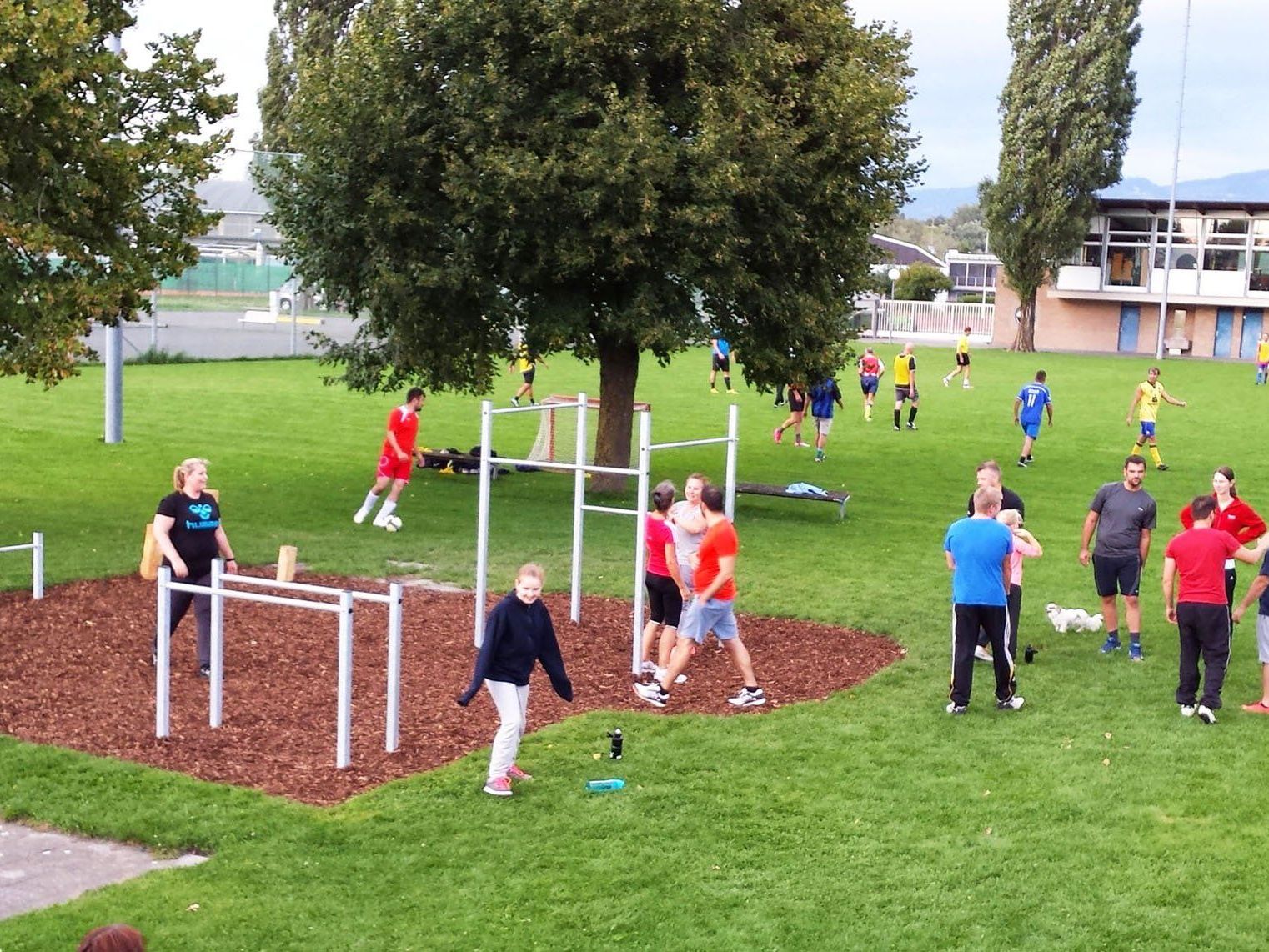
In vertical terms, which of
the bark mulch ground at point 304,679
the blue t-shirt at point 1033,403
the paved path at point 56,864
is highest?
the blue t-shirt at point 1033,403

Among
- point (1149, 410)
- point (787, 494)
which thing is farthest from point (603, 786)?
point (1149, 410)

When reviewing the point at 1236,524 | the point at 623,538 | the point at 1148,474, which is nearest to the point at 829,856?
the point at 1236,524

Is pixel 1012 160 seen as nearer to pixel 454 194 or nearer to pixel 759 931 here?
pixel 454 194

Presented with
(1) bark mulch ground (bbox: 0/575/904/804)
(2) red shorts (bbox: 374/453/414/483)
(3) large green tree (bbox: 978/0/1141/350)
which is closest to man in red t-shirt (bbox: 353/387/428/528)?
(2) red shorts (bbox: 374/453/414/483)

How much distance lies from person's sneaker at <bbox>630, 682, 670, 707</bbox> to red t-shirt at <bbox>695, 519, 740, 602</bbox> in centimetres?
85

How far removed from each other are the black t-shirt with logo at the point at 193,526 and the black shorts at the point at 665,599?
3.47 metres

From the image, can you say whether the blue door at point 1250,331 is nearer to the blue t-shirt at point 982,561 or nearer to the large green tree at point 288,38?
the large green tree at point 288,38

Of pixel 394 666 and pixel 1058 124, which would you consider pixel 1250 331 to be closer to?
pixel 1058 124

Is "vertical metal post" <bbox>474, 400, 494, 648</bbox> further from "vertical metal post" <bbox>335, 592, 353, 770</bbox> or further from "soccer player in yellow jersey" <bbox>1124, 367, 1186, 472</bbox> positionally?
"soccer player in yellow jersey" <bbox>1124, 367, 1186, 472</bbox>

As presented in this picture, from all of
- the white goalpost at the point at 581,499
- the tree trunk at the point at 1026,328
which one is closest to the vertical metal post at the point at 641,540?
the white goalpost at the point at 581,499

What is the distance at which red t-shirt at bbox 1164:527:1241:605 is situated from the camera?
11227 mm

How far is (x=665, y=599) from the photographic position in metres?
12.6

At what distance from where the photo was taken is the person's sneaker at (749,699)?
38.7 ft

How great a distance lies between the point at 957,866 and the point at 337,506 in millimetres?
14224
